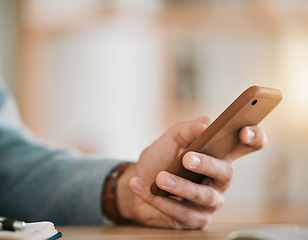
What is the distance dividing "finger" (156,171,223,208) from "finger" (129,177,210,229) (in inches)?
0.7

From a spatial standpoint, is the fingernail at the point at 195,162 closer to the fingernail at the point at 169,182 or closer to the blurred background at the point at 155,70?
the fingernail at the point at 169,182

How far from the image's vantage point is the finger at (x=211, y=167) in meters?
0.51

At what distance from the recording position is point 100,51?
3.25 m

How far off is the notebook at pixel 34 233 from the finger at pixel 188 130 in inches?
9.7

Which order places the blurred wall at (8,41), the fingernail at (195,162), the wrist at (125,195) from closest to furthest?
1. the fingernail at (195,162)
2. the wrist at (125,195)
3. the blurred wall at (8,41)

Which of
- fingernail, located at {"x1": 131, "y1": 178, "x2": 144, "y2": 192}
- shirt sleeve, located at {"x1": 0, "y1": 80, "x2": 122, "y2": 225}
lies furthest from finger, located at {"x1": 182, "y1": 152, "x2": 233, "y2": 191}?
shirt sleeve, located at {"x1": 0, "y1": 80, "x2": 122, "y2": 225}

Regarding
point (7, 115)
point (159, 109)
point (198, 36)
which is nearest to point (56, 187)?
point (7, 115)

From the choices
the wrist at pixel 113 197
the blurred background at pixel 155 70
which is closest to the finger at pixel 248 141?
the wrist at pixel 113 197

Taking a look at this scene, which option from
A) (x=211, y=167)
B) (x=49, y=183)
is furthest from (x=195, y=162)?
(x=49, y=183)

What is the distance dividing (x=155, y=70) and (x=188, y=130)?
2.69m

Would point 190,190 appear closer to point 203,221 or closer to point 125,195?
point 203,221

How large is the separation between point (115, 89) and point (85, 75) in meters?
0.27

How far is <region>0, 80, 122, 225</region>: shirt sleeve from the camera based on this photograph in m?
0.73

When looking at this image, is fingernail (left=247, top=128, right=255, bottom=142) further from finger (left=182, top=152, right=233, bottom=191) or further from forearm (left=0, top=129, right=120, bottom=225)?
forearm (left=0, top=129, right=120, bottom=225)
